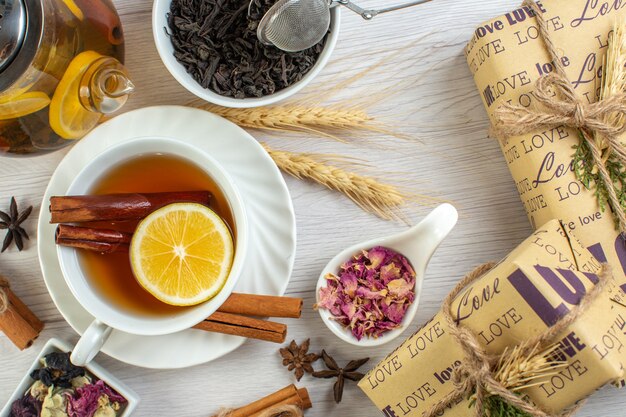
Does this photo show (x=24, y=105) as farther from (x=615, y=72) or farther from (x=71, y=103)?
(x=615, y=72)

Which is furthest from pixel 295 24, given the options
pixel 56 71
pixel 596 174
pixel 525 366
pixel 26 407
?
pixel 26 407

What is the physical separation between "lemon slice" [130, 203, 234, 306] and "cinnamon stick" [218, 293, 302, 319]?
0.13 meters

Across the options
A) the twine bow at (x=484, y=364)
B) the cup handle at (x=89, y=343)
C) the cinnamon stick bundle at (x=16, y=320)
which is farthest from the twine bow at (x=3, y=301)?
the twine bow at (x=484, y=364)

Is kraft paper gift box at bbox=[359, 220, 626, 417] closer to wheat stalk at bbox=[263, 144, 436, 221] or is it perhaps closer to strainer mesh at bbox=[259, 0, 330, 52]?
wheat stalk at bbox=[263, 144, 436, 221]

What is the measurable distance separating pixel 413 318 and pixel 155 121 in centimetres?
76

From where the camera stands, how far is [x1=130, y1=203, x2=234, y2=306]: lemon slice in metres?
1.28

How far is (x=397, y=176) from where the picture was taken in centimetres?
153

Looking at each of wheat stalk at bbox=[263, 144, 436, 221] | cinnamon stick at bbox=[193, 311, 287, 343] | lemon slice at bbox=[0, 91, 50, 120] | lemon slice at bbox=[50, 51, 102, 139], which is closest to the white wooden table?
wheat stalk at bbox=[263, 144, 436, 221]

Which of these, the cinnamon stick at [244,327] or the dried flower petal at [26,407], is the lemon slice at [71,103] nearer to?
the cinnamon stick at [244,327]

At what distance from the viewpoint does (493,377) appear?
1.12 meters

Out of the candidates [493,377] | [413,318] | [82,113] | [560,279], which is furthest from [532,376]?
[82,113]

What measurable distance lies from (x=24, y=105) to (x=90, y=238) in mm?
290

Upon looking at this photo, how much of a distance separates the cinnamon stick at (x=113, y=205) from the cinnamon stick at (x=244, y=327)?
265 millimetres

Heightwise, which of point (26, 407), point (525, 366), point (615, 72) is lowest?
point (26, 407)
